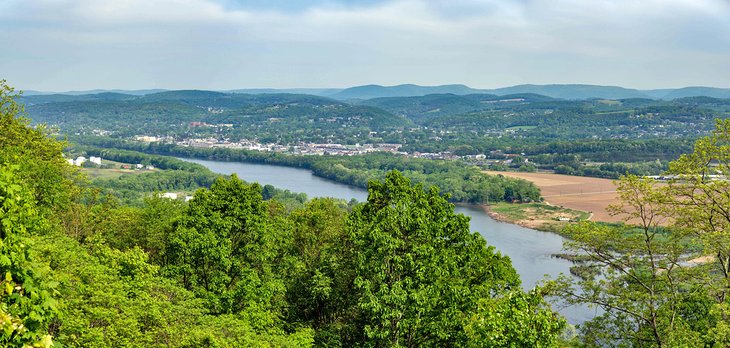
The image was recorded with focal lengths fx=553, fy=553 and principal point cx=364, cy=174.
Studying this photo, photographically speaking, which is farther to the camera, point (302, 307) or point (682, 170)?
point (302, 307)

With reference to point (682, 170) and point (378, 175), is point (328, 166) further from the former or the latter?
point (682, 170)

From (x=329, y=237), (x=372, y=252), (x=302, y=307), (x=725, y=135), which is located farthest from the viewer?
(x=329, y=237)

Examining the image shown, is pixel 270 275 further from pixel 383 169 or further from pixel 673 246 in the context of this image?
pixel 383 169

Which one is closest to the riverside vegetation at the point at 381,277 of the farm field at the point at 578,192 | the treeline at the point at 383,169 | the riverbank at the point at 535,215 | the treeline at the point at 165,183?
the treeline at the point at 383,169

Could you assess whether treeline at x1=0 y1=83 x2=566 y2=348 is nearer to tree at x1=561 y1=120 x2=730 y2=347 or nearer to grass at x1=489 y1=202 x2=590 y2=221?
tree at x1=561 y1=120 x2=730 y2=347

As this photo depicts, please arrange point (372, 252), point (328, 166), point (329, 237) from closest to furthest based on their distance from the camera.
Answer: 1. point (372, 252)
2. point (329, 237)
3. point (328, 166)

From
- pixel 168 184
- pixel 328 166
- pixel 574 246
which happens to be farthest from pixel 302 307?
pixel 328 166
